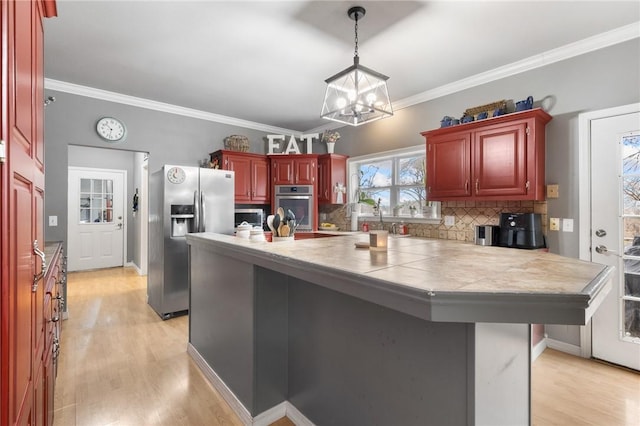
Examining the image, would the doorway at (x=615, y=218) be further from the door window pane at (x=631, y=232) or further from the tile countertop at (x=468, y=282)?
the tile countertop at (x=468, y=282)

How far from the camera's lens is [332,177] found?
16.0ft

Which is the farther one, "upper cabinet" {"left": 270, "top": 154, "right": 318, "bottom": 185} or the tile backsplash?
"upper cabinet" {"left": 270, "top": 154, "right": 318, "bottom": 185}

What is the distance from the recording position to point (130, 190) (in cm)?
677

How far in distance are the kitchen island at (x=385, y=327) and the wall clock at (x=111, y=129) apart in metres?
2.77

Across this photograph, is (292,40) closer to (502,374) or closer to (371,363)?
(371,363)

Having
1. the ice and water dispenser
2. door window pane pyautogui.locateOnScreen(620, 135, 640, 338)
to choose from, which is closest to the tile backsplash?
door window pane pyautogui.locateOnScreen(620, 135, 640, 338)

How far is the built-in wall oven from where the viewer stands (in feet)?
16.3

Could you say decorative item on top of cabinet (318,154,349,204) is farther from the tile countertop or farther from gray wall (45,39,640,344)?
the tile countertop

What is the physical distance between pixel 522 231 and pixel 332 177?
2691 millimetres

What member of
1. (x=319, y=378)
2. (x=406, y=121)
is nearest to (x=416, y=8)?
(x=406, y=121)

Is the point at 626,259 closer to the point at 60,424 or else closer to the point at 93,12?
the point at 60,424

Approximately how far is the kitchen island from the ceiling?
1.72m

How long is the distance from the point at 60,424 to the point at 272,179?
3723mm

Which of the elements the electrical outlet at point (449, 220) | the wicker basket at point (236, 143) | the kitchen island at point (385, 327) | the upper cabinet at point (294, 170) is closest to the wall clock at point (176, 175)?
the wicker basket at point (236, 143)
